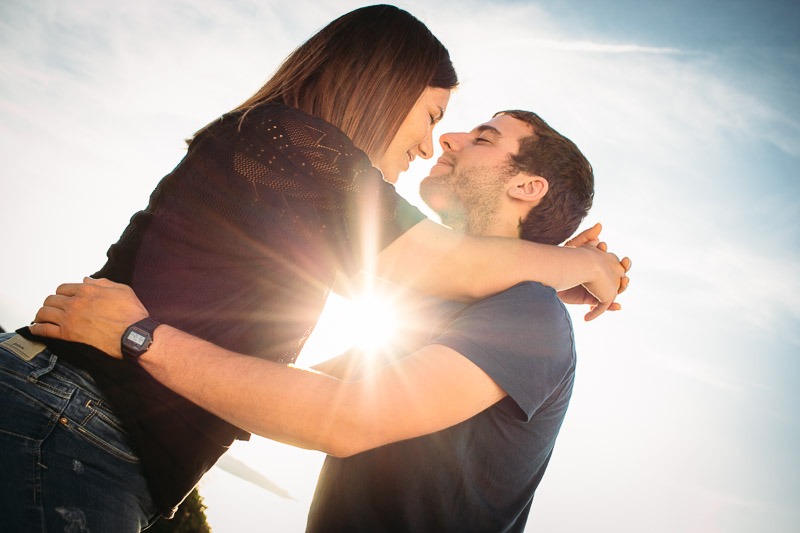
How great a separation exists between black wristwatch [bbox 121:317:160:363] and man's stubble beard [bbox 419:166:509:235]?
229 centimetres

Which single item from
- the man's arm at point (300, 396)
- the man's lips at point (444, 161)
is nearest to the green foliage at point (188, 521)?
the man's lips at point (444, 161)

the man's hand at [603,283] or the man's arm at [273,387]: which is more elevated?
the man's hand at [603,283]

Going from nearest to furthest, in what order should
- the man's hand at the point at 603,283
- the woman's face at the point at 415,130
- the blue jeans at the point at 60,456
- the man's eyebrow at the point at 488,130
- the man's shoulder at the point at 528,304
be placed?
the blue jeans at the point at 60,456 < the man's shoulder at the point at 528,304 < the woman's face at the point at 415,130 < the man's hand at the point at 603,283 < the man's eyebrow at the point at 488,130

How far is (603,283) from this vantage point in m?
2.73

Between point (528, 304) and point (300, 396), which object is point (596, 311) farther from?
point (300, 396)

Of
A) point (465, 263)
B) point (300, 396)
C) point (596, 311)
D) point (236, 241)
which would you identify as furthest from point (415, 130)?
point (596, 311)

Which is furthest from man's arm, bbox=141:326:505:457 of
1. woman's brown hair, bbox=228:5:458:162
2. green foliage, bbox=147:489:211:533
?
green foliage, bbox=147:489:211:533

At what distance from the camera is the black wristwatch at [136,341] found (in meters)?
1.55

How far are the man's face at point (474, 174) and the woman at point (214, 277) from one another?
1.42 metres

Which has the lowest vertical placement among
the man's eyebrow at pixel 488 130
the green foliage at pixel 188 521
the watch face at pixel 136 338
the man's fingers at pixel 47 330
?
the green foliage at pixel 188 521

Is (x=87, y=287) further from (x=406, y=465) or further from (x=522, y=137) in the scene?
(x=522, y=137)

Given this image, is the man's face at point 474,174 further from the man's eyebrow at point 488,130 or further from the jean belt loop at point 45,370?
the jean belt loop at point 45,370

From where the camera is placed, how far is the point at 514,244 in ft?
7.42

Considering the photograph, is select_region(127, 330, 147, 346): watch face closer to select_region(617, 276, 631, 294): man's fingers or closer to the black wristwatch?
the black wristwatch
